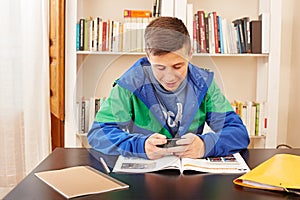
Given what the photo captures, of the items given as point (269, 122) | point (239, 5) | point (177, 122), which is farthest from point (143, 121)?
point (239, 5)

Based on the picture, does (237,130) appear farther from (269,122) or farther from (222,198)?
(269,122)

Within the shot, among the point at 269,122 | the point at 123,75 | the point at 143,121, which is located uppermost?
the point at 123,75

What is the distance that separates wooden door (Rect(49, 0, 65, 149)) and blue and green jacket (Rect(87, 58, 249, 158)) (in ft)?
4.02

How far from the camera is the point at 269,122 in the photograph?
8.68ft

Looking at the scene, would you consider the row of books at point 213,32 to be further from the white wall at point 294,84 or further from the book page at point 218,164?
the book page at point 218,164

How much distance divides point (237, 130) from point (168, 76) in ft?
1.03

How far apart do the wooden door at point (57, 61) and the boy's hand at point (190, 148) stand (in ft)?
4.64

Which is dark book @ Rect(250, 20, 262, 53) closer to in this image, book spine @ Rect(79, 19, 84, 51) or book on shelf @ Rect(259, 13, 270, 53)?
book on shelf @ Rect(259, 13, 270, 53)

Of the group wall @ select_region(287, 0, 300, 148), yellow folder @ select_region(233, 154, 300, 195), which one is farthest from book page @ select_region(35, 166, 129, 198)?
wall @ select_region(287, 0, 300, 148)

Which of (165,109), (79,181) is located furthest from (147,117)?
(79,181)

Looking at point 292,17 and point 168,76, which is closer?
point 168,76

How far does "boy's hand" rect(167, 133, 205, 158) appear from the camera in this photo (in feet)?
Answer: 4.06

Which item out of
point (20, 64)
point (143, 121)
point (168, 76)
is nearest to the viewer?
point (168, 76)

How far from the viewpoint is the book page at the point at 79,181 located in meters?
0.96
